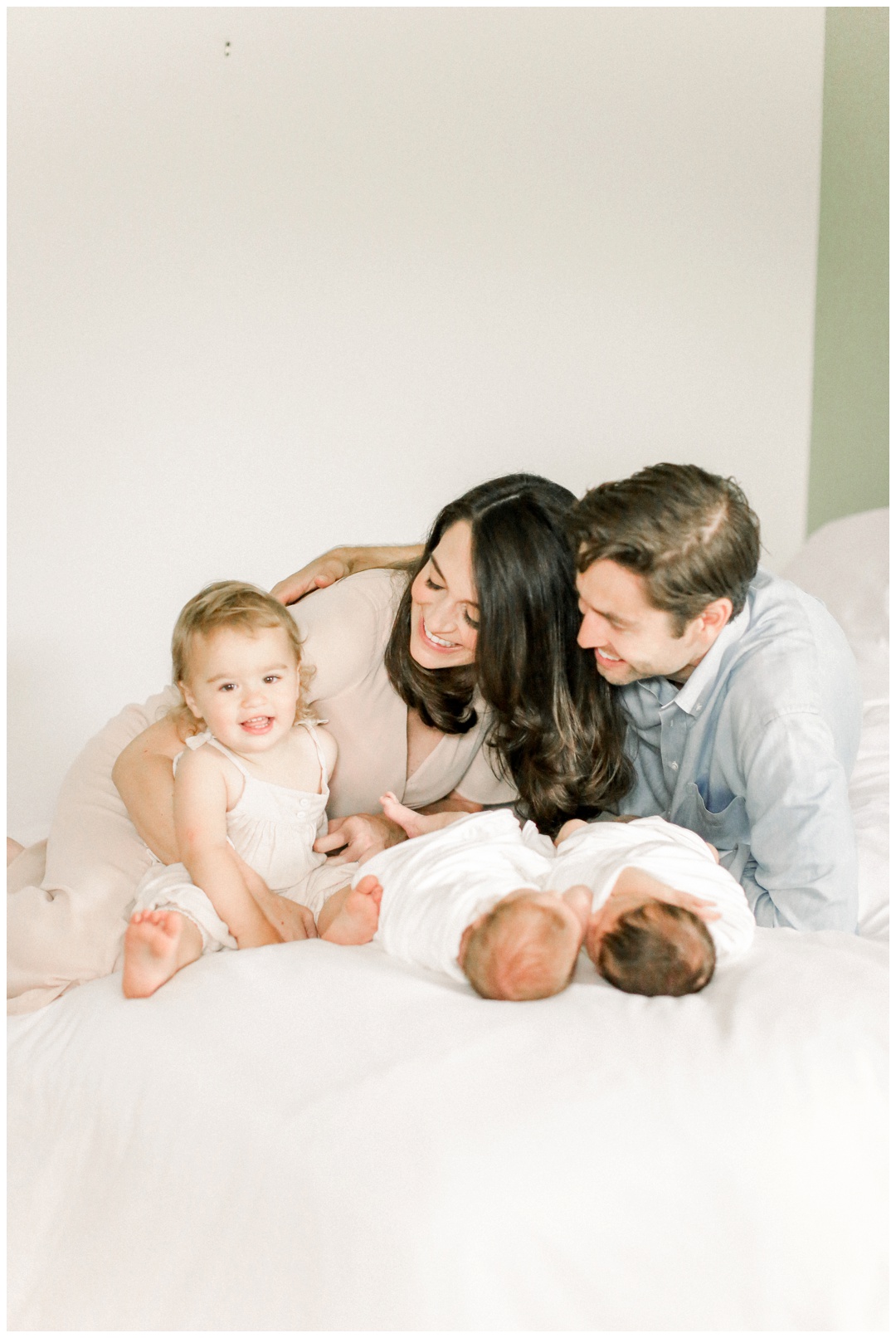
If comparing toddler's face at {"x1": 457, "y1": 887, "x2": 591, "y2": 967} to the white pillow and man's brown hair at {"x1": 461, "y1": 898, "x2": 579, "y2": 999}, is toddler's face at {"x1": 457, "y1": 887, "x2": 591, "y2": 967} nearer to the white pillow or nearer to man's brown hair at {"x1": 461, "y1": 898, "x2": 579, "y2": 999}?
man's brown hair at {"x1": 461, "y1": 898, "x2": 579, "y2": 999}

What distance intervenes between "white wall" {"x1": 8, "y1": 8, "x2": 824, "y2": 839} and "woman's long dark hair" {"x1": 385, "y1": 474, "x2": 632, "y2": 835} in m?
1.08

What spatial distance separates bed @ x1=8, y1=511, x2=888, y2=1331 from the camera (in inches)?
32.7

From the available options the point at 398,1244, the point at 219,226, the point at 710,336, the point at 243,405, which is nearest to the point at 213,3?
the point at 219,226

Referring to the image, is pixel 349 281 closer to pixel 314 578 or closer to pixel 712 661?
pixel 314 578

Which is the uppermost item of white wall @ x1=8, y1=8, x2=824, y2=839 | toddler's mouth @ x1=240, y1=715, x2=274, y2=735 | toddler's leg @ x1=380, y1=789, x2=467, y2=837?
white wall @ x1=8, y1=8, x2=824, y2=839

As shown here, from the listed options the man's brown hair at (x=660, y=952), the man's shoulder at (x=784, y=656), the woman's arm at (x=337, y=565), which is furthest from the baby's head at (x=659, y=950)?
the woman's arm at (x=337, y=565)

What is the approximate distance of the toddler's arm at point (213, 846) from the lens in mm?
1272

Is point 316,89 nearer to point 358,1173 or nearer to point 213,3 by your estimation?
point 213,3

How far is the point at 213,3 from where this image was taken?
232 centimetres

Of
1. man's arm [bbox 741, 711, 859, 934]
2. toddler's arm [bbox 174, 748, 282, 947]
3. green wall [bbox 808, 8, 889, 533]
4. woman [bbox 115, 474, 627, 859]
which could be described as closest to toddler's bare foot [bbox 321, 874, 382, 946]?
toddler's arm [bbox 174, 748, 282, 947]

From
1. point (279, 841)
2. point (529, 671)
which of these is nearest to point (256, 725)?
point (279, 841)

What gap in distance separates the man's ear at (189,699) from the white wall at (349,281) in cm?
94

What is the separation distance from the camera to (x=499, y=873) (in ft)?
3.84

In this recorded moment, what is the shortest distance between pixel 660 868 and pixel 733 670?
15.6 inches
